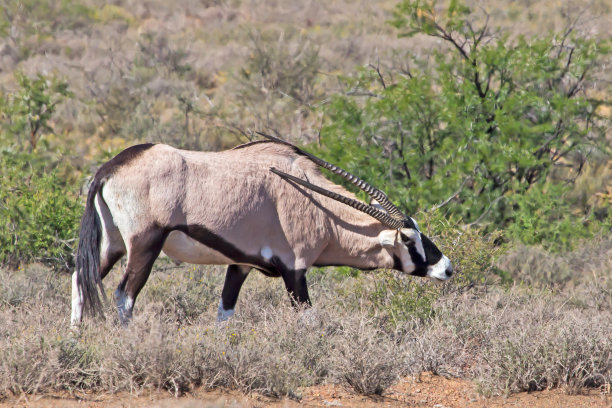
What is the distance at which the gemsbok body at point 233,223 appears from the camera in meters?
6.25

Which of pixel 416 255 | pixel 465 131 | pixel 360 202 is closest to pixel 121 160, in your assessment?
pixel 360 202

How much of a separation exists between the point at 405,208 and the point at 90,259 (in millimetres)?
4885

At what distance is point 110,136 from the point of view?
17.3m

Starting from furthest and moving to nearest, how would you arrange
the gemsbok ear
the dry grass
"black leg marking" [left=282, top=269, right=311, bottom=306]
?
1. the gemsbok ear
2. "black leg marking" [left=282, top=269, right=311, bottom=306]
3. the dry grass

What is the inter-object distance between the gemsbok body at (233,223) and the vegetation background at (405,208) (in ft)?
1.28

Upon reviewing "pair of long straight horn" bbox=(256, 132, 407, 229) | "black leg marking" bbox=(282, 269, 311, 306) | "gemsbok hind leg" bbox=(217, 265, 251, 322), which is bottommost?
"gemsbok hind leg" bbox=(217, 265, 251, 322)

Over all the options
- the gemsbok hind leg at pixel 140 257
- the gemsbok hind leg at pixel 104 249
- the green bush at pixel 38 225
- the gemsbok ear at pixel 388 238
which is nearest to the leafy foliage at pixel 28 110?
the green bush at pixel 38 225

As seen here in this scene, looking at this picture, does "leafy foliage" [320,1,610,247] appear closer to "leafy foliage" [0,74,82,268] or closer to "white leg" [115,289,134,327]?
"leafy foliage" [0,74,82,268]

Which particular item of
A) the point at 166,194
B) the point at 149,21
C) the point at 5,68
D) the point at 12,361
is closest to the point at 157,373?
the point at 12,361

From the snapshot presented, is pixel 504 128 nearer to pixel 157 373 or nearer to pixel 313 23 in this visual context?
pixel 157 373

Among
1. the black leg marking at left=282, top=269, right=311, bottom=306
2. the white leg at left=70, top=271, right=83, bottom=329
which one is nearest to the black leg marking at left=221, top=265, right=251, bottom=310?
the black leg marking at left=282, top=269, right=311, bottom=306

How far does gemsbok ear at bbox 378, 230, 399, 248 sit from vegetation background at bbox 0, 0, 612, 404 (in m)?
0.61

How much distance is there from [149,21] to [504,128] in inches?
978

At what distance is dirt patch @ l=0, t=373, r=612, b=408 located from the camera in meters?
4.77
